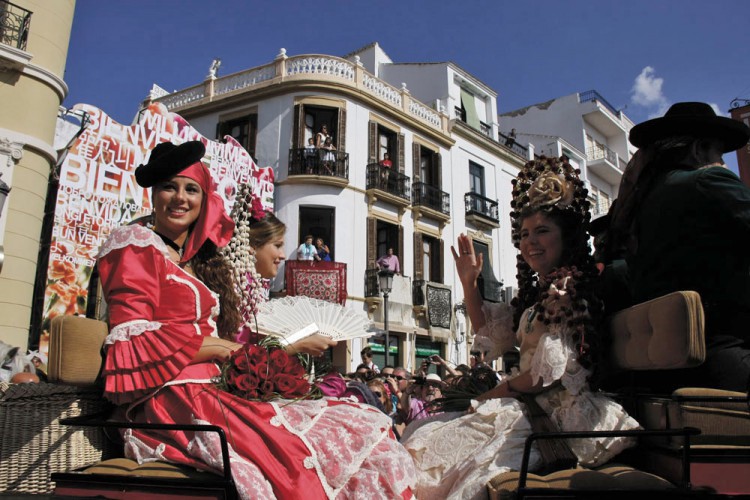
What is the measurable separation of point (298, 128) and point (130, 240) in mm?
15915

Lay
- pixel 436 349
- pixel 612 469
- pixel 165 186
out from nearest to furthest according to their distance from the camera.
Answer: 1. pixel 612 469
2. pixel 165 186
3. pixel 436 349

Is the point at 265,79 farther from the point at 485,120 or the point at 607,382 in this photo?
the point at 607,382

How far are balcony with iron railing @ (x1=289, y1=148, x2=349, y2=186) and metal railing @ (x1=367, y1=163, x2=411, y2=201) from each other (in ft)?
3.68

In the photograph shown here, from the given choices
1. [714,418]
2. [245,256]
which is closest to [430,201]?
[245,256]

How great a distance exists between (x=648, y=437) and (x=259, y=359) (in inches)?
61.5

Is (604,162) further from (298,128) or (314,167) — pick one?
(298,128)

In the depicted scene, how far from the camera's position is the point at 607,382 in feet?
8.55

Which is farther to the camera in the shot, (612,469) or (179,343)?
(179,343)

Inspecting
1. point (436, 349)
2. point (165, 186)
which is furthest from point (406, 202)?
point (165, 186)

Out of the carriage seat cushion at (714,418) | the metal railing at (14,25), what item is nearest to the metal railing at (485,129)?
the metal railing at (14,25)

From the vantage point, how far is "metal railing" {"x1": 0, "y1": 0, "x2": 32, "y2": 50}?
952 centimetres

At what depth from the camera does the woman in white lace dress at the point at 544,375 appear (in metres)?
2.13

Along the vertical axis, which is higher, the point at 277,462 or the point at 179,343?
the point at 179,343

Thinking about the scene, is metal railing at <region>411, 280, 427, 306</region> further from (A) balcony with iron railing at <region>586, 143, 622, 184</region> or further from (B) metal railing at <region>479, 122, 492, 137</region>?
(A) balcony with iron railing at <region>586, 143, 622, 184</region>
